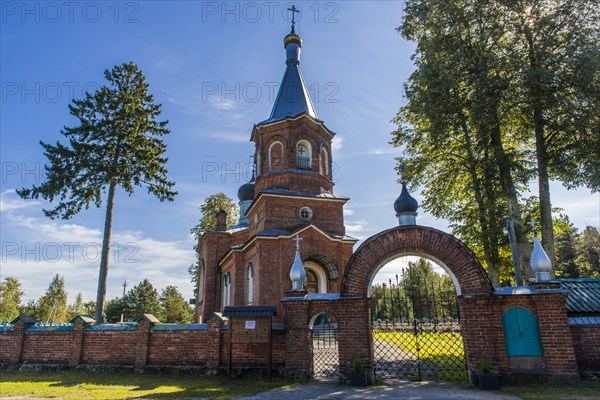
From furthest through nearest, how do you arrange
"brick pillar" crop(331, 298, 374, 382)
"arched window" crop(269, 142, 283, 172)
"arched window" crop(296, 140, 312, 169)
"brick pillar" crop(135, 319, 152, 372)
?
"arched window" crop(269, 142, 283, 172), "arched window" crop(296, 140, 312, 169), "brick pillar" crop(135, 319, 152, 372), "brick pillar" crop(331, 298, 374, 382)

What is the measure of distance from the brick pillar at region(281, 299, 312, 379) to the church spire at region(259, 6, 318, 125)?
12.1 meters

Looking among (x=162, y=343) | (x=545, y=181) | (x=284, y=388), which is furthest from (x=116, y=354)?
(x=545, y=181)

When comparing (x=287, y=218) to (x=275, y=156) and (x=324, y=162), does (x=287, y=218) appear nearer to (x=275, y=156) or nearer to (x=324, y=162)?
(x=275, y=156)

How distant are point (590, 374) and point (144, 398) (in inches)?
378

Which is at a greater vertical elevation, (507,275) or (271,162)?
(271,162)

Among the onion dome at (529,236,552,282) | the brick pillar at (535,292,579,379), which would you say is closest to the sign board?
the brick pillar at (535,292,579,379)

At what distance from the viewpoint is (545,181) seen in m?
12.9

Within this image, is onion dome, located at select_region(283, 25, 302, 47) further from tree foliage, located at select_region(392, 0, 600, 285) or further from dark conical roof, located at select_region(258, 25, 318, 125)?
tree foliage, located at select_region(392, 0, 600, 285)

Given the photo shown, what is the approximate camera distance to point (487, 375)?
Answer: 832 cm

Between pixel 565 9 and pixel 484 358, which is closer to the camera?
pixel 484 358

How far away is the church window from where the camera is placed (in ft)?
61.3

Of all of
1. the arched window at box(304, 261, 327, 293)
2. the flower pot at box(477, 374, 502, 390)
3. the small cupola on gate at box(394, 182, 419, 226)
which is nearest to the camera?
the flower pot at box(477, 374, 502, 390)

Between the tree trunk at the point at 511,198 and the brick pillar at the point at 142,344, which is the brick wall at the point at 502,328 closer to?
the tree trunk at the point at 511,198

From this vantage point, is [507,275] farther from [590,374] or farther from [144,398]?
[144,398]
